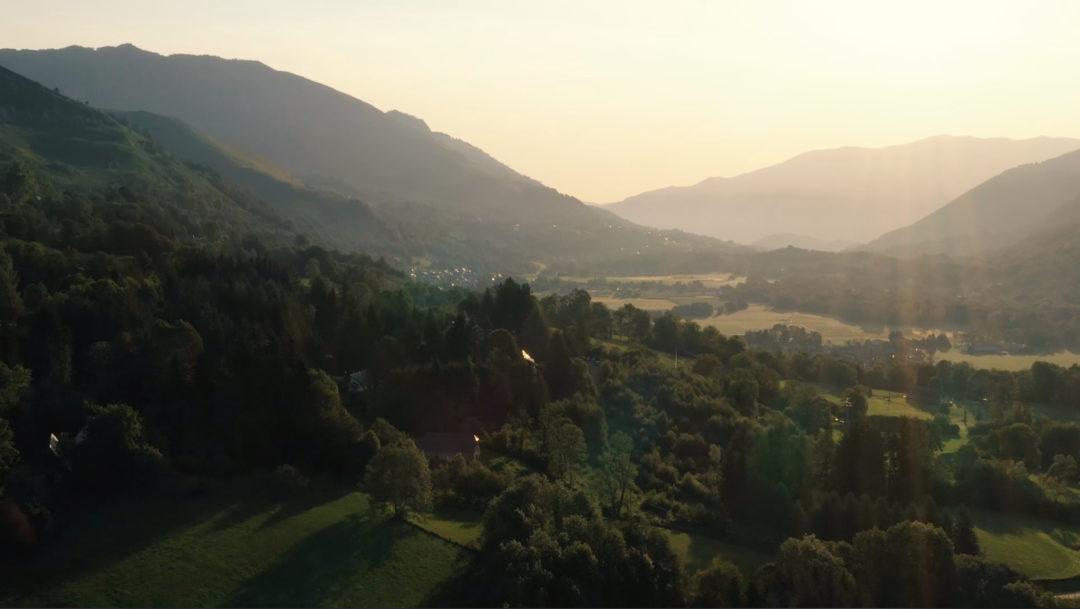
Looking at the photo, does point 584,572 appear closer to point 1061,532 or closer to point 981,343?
point 1061,532

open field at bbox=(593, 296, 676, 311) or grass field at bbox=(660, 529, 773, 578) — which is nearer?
grass field at bbox=(660, 529, 773, 578)

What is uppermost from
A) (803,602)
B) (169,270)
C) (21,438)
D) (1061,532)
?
(169,270)

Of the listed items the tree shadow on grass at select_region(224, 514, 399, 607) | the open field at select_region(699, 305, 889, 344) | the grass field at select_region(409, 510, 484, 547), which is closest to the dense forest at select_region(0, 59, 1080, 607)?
the grass field at select_region(409, 510, 484, 547)

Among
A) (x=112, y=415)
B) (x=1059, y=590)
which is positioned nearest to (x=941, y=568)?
(x=1059, y=590)

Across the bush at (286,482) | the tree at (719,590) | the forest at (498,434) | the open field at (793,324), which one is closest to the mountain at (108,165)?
the forest at (498,434)

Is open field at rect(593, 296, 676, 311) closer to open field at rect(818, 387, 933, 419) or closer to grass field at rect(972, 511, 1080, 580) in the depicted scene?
open field at rect(818, 387, 933, 419)
